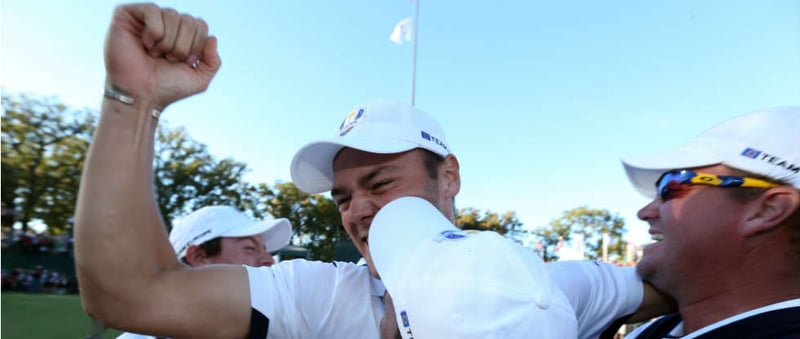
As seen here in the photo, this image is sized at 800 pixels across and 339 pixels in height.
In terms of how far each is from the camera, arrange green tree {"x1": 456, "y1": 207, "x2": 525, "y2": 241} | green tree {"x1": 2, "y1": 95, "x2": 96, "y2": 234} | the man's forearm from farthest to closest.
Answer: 1. green tree {"x1": 456, "y1": 207, "x2": 525, "y2": 241}
2. green tree {"x1": 2, "y1": 95, "x2": 96, "y2": 234}
3. the man's forearm

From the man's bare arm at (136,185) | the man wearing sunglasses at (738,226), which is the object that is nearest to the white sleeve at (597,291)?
the man wearing sunglasses at (738,226)

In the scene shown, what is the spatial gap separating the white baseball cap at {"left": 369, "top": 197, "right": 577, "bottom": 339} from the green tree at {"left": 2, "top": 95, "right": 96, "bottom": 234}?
29.0 metres

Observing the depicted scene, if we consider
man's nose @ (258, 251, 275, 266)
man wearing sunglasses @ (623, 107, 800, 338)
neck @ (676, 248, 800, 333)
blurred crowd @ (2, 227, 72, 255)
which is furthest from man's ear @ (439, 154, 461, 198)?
blurred crowd @ (2, 227, 72, 255)

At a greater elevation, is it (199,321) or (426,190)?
(426,190)

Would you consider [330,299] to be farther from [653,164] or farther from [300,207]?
[300,207]

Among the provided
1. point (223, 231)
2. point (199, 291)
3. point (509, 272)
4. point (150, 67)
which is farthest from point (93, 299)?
point (223, 231)

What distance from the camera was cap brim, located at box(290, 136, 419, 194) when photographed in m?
1.86

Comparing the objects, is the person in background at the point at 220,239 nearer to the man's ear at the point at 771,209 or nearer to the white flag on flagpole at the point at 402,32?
the man's ear at the point at 771,209

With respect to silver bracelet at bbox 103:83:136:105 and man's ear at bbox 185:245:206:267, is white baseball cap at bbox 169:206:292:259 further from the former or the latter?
silver bracelet at bbox 103:83:136:105

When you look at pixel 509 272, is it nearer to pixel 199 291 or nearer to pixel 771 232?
pixel 199 291

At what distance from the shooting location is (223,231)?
3.99m

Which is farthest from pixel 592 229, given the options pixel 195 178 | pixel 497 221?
pixel 195 178

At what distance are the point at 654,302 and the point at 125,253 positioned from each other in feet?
6.26

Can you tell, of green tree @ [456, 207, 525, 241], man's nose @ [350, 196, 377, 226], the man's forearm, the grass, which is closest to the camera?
the man's forearm
